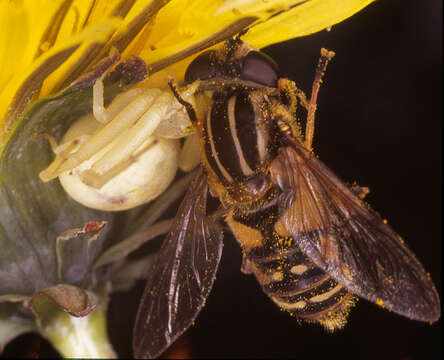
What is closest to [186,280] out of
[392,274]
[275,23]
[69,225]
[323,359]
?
[69,225]

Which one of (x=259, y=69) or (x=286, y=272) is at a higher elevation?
(x=259, y=69)

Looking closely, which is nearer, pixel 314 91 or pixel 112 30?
pixel 112 30

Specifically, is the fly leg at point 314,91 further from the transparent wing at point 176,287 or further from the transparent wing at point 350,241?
the transparent wing at point 176,287

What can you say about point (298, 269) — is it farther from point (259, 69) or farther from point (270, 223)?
point (259, 69)

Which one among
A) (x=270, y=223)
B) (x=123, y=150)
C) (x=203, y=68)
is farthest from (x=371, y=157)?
(x=123, y=150)

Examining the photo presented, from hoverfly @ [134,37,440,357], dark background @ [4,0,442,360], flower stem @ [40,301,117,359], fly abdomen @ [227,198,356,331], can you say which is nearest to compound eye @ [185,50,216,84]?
hoverfly @ [134,37,440,357]

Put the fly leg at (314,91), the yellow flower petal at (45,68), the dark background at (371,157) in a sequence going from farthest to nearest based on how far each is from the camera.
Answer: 1. the dark background at (371,157)
2. the fly leg at (314,91)
3. the yellow flower petal at (45,68)

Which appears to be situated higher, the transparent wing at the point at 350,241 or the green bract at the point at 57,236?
the green bract at the point at 57,236

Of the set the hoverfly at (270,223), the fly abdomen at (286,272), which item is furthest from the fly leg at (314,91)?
the fly abdomen at (286,272)
